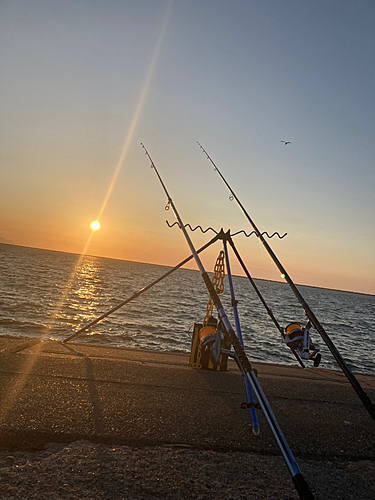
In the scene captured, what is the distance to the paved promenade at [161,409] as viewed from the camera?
144 inches

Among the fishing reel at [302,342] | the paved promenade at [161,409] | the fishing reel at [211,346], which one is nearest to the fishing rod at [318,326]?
the fishing reel at [302,342]

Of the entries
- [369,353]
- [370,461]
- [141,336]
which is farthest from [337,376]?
[369,353]

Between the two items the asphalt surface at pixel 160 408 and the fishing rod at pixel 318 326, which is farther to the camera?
the asphalt surface at pixel 160 408

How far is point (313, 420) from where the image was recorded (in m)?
4.64

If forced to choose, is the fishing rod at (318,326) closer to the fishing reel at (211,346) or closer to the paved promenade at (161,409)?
the fishing reel at (211,346)

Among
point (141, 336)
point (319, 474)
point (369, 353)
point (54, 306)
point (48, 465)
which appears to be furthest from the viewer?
point (54, 306)

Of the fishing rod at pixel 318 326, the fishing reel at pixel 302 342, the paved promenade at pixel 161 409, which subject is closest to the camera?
the fishing rod at pixel 318 326

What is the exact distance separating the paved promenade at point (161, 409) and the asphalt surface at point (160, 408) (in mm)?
12

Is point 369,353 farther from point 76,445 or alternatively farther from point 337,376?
point 76,445

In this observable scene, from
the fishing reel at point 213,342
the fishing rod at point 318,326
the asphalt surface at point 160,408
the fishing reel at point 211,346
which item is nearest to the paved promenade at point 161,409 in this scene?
the asphalt surface at point 160,408

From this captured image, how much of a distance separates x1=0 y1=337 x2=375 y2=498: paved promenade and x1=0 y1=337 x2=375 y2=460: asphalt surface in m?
0.01

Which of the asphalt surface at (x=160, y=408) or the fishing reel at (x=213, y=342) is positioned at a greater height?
the fishing reel at (x=213, y=342)

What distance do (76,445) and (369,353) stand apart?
799 inches

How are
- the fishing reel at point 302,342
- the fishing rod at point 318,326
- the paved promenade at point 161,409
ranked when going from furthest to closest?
the fishing reel at point 302,342 < the paved promenade at point 161,409 < the fishing rod at point 318,326
